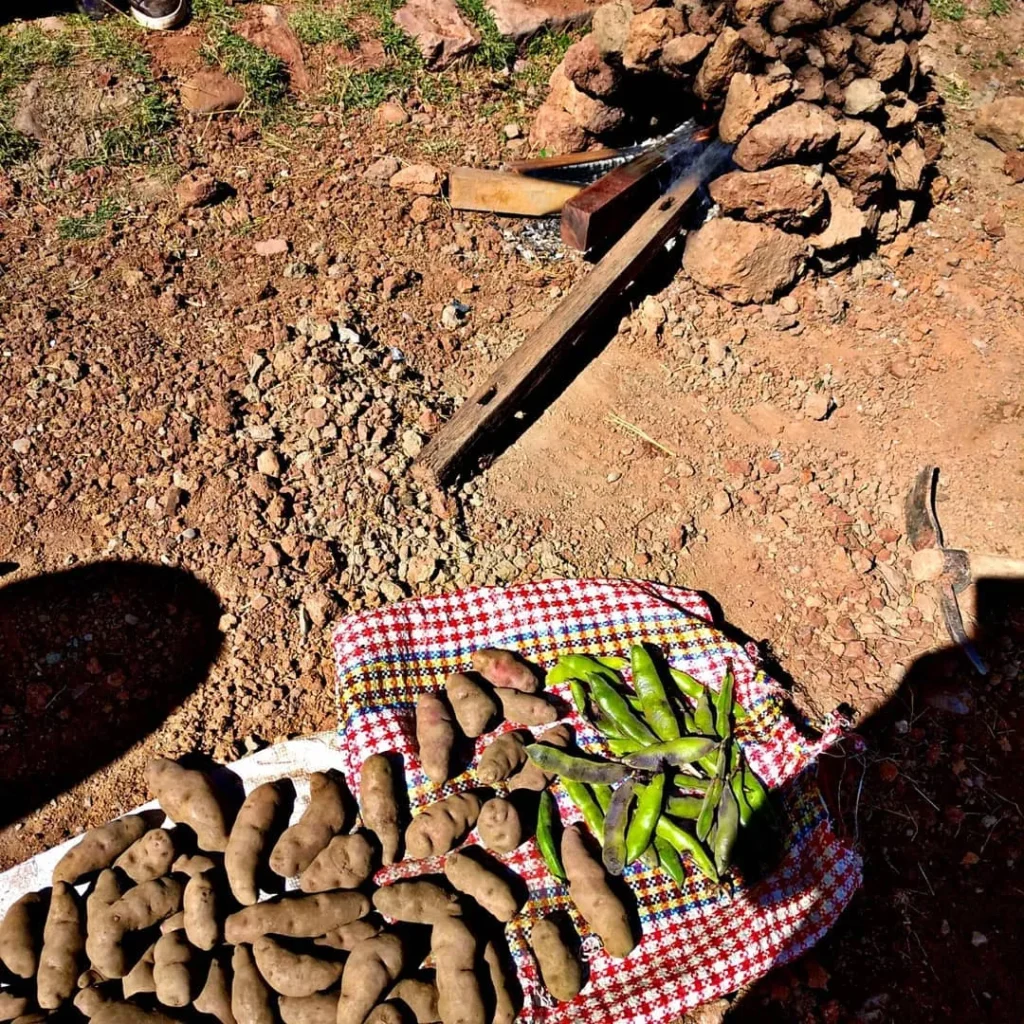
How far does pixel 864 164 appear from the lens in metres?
4.53

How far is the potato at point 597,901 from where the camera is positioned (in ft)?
9.21

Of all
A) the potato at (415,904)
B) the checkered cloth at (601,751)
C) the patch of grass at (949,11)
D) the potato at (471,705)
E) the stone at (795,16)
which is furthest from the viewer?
the patch of grass at (949,11)

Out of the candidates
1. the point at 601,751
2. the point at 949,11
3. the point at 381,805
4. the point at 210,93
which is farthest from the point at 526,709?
the point at 949,11

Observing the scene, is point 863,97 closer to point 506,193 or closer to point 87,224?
point 506,193

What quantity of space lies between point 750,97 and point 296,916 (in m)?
4.26

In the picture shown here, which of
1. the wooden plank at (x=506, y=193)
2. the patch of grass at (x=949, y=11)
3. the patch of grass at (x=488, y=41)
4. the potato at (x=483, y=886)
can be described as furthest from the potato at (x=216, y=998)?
the patch of grass at (x=949, y=11)

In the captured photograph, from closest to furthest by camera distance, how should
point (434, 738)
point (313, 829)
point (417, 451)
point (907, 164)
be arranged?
point (313, 829) → point (434, 738) → point (417, 451) → point (907, 164)

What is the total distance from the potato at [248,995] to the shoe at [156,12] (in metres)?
5.53

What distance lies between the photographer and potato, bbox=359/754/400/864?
2896 mm

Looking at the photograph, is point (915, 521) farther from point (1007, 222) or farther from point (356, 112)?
point (356, 112)

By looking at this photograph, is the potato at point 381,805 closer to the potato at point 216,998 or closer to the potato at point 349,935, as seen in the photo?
the potato at point 349,935

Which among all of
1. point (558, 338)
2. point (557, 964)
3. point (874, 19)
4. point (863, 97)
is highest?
point (874, 19)

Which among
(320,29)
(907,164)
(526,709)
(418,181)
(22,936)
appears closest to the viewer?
(22,936)

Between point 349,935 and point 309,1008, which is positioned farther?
point 349,935
